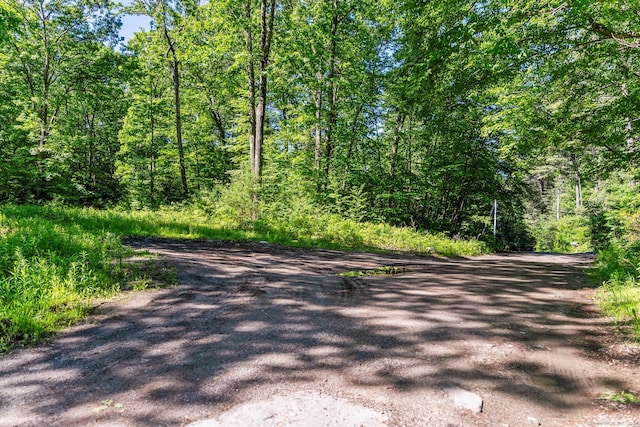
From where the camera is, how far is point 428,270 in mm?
7488

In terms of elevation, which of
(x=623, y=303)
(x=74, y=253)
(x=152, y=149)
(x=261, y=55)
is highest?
(x=261, y=55)

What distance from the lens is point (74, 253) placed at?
5.45 meters

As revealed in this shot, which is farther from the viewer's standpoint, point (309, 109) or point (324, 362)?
point (309, 109)

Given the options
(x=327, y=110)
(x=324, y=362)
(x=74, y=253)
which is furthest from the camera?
(x=327, y=110)

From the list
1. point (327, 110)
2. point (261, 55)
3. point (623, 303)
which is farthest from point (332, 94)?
point (623, 303)

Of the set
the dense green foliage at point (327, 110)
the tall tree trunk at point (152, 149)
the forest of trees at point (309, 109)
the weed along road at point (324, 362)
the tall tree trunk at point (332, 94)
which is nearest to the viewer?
the weed along road at point (324, 362)

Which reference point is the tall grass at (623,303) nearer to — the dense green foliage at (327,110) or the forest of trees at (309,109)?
the dense green foliage at (327,110)

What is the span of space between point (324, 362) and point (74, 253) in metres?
4.77

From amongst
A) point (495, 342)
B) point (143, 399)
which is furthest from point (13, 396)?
point (495, 342)

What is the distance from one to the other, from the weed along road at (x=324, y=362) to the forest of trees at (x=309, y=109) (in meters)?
5.00

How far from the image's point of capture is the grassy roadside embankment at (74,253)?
12.1 feet

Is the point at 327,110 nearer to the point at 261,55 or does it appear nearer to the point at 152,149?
the point at 261,55

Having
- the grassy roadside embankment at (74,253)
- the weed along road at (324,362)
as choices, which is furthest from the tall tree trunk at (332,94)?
the weed along road at (324,362)

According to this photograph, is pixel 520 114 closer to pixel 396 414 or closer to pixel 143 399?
pixel 396 414
